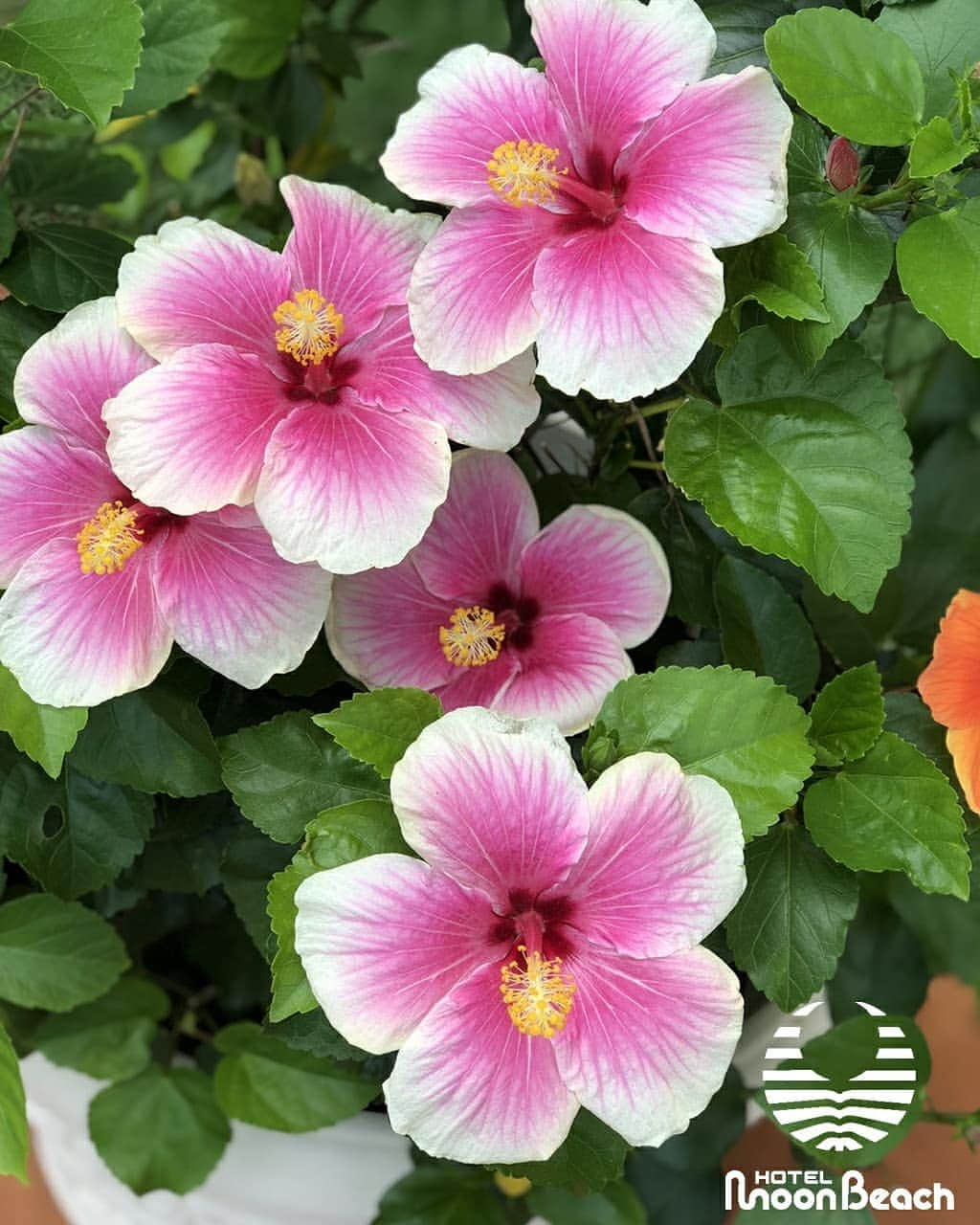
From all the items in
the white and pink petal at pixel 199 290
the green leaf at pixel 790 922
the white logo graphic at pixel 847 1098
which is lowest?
the white logo graphic at pixel 847 1098

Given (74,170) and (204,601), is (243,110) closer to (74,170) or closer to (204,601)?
(74,170)

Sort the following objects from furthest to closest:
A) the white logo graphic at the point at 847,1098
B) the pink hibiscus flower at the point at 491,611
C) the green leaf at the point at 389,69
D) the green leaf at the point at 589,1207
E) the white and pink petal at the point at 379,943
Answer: the green leaf at the point at 389,69 < the green leaf at the point at 589,1207 < the white logo graphic at the point at 847,1098 < the pink hibiscus flower at the point at 491,611 < the white and pink petal at the point at 379,943

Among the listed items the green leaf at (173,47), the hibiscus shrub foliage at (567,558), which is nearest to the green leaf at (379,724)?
the hibiscus shrub foliage at (567,558)

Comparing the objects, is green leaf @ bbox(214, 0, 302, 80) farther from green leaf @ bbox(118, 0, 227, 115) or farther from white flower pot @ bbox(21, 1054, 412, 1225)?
white flower pot @ bbox(21, 1054, 412, 1225)

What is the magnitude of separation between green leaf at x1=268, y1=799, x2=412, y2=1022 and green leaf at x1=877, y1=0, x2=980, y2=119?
1.04 feet

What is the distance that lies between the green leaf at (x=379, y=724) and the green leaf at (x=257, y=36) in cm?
49

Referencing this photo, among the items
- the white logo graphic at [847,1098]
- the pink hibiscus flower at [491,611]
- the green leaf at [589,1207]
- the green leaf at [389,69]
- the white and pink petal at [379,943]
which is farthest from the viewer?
the green leaf at [389,69]

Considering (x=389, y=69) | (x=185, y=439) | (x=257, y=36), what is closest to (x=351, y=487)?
(x=185, y=439)

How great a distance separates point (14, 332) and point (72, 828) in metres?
0.21

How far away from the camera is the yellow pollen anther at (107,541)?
44cm

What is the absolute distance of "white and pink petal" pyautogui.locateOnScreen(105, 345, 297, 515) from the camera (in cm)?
42

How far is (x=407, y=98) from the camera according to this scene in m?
0.91

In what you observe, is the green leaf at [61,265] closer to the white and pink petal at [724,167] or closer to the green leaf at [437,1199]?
the white and pink petal at [724,167]

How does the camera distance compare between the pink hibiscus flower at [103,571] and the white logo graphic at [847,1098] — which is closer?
the pink hibiscus flower at [103,571]
